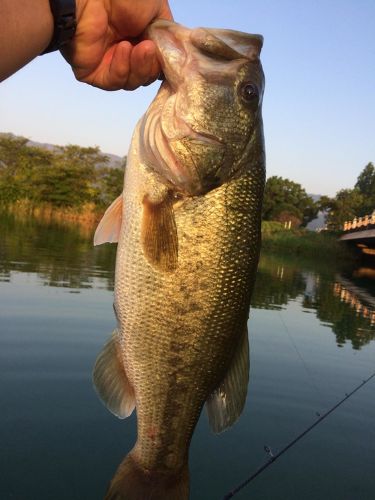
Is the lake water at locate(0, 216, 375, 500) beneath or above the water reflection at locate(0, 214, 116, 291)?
beneath

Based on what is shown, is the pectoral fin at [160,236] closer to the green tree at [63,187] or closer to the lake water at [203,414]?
the lake water at [203,414]

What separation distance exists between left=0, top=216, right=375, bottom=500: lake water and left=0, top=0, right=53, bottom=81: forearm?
4034 mm

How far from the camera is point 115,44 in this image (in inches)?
91.8

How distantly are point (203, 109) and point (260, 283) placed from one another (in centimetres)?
1883

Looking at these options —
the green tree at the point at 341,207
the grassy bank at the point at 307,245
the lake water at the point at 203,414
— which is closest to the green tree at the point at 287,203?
the green tree at the point at 341,207

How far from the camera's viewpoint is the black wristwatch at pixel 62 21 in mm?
1845

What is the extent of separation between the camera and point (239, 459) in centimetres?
550

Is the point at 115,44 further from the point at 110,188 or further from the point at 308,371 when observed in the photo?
the point at 110,188

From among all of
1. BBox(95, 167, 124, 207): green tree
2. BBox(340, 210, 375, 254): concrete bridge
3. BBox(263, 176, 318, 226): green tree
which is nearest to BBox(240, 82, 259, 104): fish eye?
BBox(340, 210, 375, 254): concrete bridge

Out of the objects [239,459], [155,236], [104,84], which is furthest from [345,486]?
[104,84]

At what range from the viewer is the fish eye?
7.93ft

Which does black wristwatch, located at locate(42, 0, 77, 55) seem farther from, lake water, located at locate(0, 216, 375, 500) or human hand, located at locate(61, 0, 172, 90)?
lake water, located at locate(0, 216, 375, 500)

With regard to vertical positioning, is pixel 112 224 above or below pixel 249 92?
below

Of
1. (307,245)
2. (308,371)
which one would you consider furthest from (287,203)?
(308,371)
